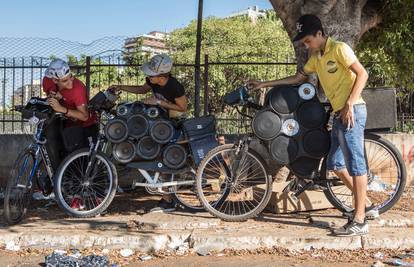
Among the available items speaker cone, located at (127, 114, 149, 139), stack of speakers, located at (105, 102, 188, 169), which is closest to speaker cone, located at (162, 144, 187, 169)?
stack of speakers, located at (105, 102, 188, 169)

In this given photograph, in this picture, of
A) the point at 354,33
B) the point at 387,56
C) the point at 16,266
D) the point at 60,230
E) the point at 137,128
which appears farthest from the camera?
the point at 387,56

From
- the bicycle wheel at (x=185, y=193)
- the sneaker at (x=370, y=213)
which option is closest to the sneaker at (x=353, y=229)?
the sneaker at (x=370, y=213)

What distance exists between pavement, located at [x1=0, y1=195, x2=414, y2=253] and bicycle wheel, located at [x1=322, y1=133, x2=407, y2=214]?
0.54 feet

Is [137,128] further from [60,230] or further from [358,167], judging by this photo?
[358,167]

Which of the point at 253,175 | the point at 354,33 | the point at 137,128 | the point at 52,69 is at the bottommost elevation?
the point at 253,175

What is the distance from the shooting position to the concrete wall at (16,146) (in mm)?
8625

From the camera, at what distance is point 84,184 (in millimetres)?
6160

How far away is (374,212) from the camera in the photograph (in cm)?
559

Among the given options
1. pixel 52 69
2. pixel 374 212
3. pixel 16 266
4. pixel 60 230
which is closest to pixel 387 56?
pixel 374 212

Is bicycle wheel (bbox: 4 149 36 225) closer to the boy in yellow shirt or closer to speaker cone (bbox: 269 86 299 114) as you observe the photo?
speaker cone (bbox: 269 86 299 114)

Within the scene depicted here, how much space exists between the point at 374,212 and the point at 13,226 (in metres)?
3.81

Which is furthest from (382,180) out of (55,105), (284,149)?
(55,105)

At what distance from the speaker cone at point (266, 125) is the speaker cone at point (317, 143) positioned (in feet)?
1.05

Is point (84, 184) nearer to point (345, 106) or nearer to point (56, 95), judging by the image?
point (56, 95)
